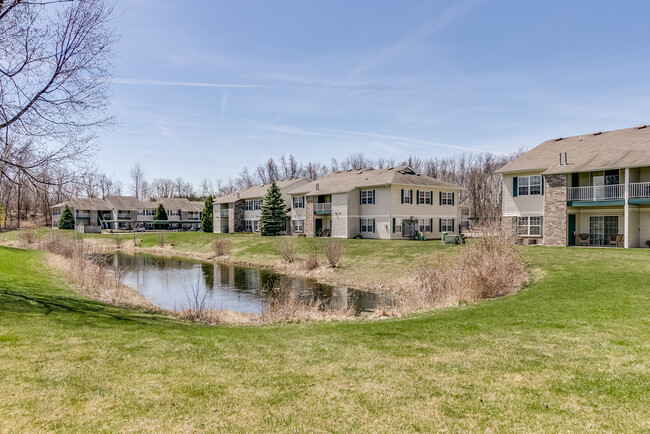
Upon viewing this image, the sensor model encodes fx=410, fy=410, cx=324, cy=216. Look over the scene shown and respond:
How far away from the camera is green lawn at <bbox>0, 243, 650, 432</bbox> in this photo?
4.66m

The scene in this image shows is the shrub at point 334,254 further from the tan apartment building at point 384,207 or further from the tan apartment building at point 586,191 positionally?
the tan apartment building at point 586,191

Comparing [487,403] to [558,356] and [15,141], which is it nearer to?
[558,356]

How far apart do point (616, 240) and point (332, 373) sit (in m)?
26.9

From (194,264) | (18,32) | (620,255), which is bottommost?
(194,264)

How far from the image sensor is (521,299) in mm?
12906

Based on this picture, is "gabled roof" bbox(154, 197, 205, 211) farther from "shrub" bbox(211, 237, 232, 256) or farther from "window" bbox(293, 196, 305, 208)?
"shrub" bbox(211, 237, 232, 256)

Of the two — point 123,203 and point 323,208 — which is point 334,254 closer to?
point 323,208

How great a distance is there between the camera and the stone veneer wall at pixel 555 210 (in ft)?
89.1

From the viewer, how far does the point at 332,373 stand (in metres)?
6.23

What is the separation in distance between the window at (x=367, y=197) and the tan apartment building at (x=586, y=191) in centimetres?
1259

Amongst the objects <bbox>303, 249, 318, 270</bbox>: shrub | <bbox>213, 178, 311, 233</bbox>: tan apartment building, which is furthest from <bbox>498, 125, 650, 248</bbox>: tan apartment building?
<bbox>213, 178, 311, 233</bbox>: tan apartment building

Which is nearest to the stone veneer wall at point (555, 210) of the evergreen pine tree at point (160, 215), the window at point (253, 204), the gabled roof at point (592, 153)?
the gabled roof at point (592, 153)

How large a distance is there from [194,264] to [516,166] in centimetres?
2768

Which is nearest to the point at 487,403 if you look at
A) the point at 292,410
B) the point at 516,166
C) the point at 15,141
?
the point at 292,410
